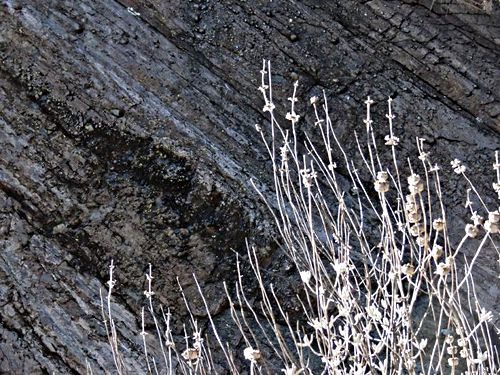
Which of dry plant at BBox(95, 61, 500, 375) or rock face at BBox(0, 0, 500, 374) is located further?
rock face at BBox(0, 0, 500, 374)

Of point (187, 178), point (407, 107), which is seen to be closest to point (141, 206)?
point (187, 178)

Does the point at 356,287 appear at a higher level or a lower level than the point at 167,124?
higher

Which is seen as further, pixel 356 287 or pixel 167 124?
pixel 167 124

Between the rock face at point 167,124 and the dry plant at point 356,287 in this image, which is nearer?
the dry plant at point 356,287

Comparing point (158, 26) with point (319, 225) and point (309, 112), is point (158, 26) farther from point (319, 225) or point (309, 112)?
point (319, 225)
